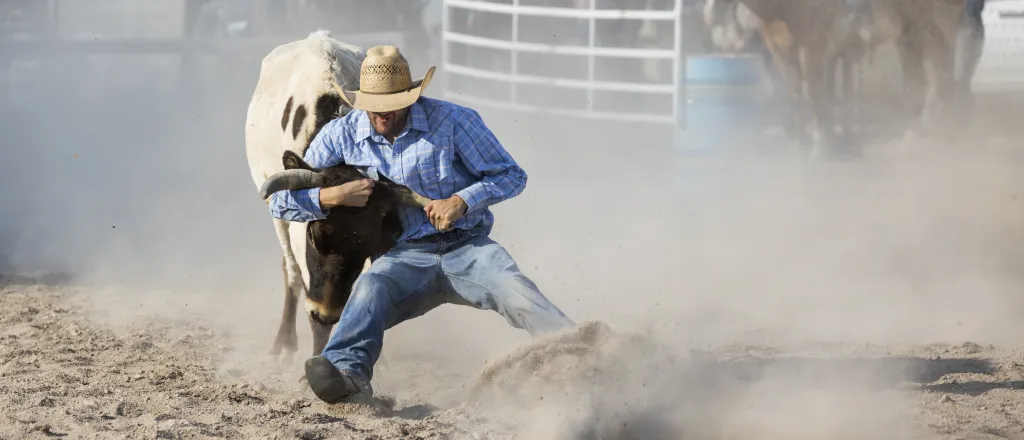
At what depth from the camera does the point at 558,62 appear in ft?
46.5

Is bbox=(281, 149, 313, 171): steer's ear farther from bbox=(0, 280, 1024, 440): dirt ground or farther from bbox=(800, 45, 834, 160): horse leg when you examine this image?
bbox=(800, 45, 834, 160): horse leg

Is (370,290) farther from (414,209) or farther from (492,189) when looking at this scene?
(492,189)

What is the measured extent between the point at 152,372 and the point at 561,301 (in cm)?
247

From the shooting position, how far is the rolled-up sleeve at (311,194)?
15.9ft

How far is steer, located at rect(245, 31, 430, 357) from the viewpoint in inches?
198

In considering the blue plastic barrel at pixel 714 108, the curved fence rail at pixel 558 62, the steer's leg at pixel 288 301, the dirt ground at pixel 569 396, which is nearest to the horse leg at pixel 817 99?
the blue plastic barrel at pixel 714 108

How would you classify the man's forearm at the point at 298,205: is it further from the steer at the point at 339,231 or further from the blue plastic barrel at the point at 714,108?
the blue plastic barrel at the point at 714,108

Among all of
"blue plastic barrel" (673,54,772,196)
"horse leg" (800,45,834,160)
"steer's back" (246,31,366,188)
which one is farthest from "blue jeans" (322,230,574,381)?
"horse leg" (800,45,834,160)

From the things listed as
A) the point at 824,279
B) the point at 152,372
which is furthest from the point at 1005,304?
the point at 152,372

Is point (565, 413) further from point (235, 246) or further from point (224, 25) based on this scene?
point (224, 25)

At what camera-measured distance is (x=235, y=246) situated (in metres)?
9.26

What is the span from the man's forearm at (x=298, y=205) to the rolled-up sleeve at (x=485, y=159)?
21.8 inches

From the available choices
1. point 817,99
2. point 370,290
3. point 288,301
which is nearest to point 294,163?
point 370,290

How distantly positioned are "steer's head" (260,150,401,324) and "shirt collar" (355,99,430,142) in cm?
14
